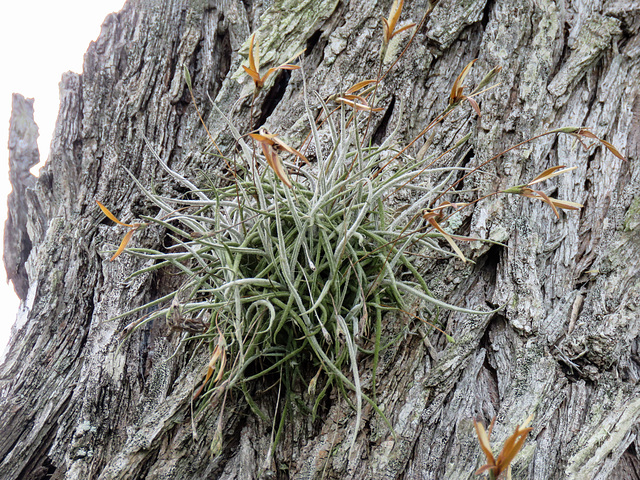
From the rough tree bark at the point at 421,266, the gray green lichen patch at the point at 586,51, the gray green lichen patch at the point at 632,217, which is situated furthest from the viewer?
the gray green lichen patch at the point at 586,51

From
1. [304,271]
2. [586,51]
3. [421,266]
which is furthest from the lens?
[586,51]

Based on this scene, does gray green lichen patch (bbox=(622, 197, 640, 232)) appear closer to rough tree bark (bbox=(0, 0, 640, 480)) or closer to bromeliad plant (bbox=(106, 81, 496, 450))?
rough tree bark (bbox=(0, 0, 640, 480))

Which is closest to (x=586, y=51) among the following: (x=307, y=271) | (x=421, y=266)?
(x=421, y=266)

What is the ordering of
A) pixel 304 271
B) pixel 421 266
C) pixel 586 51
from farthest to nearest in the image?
pixel 586 51 → pixel 421 266 → pixel 304 271

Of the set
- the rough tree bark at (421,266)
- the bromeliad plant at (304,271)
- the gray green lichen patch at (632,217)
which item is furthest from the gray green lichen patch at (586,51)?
the bromeliad plant at (304,271)

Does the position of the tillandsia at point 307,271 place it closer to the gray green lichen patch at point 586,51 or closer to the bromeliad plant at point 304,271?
the bromeliad plant at point 304,271

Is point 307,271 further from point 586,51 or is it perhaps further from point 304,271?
point 586,51

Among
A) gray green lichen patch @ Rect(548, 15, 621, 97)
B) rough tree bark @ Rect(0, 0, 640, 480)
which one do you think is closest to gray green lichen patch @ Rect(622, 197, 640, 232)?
rough tree bark @ Rect(0, 0, 640, 480)

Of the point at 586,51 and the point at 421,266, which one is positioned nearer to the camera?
the point at 421,266

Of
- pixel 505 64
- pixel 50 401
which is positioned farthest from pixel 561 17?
pixel 50 401
